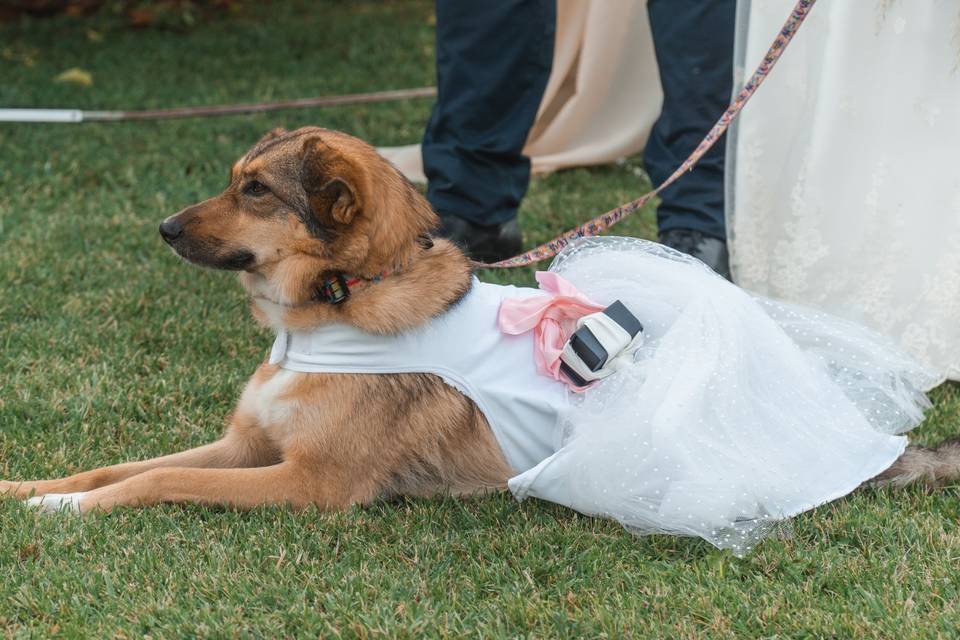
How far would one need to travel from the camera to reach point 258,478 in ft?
9.05

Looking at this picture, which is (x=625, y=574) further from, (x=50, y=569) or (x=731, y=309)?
(x=50, y=569)

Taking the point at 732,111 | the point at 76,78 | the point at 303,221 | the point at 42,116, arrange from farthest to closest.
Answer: the point at 76,78, the point at 42,116, the point at 732,111, the point at 303,221

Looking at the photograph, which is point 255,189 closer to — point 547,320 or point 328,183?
point 328,183

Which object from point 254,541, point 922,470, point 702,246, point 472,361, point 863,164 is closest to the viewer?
point 254,541

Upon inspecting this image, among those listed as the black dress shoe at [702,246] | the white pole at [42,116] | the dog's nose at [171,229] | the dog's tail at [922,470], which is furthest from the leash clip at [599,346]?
the white pole at [42,116]

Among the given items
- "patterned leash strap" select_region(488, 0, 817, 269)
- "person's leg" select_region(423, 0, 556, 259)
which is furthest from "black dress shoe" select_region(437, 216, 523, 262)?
"patterned leash strap" select_region(488, 0, 817, 269)

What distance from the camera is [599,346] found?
280cm

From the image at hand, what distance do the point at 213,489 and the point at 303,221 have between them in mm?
677

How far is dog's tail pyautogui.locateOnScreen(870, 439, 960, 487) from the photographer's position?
299 centimetres

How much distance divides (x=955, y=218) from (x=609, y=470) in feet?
5.55

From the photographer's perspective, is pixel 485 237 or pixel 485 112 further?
pixel 485 237

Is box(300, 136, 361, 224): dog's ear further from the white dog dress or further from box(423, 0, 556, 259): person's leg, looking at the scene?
box(423, 0, 556, 259): person's leg

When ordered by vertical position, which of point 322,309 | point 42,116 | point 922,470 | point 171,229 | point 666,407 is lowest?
point 42,116

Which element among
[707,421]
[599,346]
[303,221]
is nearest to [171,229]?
[303,221]
